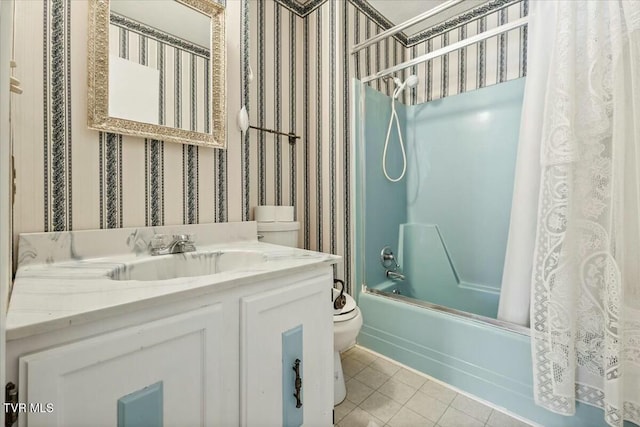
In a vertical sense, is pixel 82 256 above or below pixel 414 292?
above

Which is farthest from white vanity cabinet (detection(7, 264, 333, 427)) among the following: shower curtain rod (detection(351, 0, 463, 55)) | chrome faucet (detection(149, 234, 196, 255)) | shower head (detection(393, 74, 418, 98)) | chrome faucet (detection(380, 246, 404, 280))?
shower head (detection(393, 74, 418, 98))

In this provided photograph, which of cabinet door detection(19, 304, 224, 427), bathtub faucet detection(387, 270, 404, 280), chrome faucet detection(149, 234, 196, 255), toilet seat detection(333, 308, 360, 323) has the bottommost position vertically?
toilet seat detection(333, 308, 360, 323)

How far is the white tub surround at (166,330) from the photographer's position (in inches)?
19.5

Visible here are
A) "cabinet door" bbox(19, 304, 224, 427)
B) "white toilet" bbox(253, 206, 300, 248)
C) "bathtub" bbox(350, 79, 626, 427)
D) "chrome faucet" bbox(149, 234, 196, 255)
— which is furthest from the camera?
"white toilet" bbox(253, 206, 300, 248)

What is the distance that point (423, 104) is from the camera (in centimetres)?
212

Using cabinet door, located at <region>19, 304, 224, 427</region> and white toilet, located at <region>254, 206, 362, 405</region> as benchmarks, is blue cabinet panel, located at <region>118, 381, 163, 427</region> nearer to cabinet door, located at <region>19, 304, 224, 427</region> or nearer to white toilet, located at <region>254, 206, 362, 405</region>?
cabinet door, located at <region>19, 304, 224, 427</region>

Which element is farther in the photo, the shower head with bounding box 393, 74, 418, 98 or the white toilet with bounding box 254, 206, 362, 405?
the shower head with bounding box 393, 74, 418, 98

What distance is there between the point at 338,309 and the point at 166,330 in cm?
80

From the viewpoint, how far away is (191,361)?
2.11ft

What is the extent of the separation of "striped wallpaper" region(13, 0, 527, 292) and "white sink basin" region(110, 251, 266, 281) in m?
0.21

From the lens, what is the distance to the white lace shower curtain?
865 millimetres

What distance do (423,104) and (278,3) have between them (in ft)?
3.98

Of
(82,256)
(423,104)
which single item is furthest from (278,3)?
(82,256)

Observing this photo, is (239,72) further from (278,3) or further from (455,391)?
(455,391)
